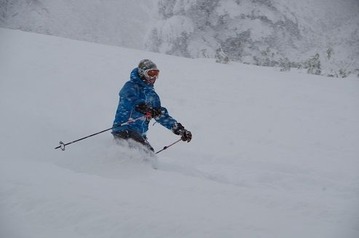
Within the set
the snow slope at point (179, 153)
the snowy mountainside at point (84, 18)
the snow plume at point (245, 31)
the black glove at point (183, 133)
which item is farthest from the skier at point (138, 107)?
the snowy mountainside at point (84, 18)

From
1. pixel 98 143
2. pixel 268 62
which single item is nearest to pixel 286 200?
pixel 98 143

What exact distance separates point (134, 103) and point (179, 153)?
1.83 m

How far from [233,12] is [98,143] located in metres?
13.2

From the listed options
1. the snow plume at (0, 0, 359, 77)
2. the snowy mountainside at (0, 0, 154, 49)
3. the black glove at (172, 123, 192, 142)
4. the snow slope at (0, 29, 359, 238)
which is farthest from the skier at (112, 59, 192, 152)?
the snowy mountainside at (0, 0, 154, 49)

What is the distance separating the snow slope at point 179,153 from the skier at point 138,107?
280mm

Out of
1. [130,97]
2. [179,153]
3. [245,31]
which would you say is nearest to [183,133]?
[130,97]

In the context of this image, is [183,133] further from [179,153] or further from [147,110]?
[179,153]

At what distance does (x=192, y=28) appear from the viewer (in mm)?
18312

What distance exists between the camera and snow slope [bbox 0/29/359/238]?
3.23 m

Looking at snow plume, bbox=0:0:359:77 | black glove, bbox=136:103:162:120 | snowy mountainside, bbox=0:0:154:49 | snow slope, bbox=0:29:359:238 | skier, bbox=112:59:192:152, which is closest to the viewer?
snow slope, bbox=0:29:359:238

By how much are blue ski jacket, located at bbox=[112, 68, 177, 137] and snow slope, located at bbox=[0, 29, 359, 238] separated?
386 mm

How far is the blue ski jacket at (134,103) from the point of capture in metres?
5.83

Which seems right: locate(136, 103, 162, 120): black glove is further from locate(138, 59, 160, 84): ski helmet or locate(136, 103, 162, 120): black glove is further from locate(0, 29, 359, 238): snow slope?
locate(0, 29, 359, 238): snow slope

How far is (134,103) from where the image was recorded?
5.83m
